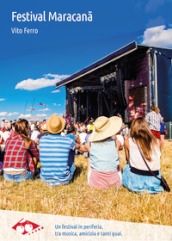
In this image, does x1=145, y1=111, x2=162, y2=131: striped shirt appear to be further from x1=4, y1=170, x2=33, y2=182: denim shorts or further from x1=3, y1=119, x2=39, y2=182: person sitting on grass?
x1=4, y1=170, x2=33, y2=182: denim shorts

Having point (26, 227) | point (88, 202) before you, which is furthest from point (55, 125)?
point (26, 227)

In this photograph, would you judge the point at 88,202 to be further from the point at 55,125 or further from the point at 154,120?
the point at 154,120

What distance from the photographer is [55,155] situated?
289 cm

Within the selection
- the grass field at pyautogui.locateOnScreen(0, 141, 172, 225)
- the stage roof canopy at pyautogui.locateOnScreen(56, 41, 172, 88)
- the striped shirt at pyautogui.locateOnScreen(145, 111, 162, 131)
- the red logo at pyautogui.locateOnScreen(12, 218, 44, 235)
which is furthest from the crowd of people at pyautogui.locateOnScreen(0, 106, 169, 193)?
the stage roof canopy at pyautogui.locateOnScreen(56, 41, 172, 88)

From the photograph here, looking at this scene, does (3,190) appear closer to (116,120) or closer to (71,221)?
(71,221)

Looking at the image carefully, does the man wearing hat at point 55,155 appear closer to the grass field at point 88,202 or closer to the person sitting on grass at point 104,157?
the grass field at point 88,202

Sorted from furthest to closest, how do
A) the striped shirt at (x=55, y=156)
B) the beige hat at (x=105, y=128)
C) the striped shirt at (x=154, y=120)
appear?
the striped shirt at (x=154, y=120)
the striped shirt at (x=55, y=156)
the beige hat at (x=105, y=128)

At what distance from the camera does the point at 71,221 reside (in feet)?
6.33

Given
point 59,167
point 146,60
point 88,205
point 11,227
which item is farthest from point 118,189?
point 146,60

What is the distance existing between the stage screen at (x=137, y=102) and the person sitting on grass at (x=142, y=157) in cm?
942

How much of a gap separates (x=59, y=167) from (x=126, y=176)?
98 centimetres

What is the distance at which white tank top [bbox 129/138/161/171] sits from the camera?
256 cm

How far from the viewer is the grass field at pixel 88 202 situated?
6.57 feet

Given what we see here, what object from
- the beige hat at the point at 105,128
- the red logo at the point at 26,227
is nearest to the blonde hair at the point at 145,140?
the beige hat at the point at 105,128
